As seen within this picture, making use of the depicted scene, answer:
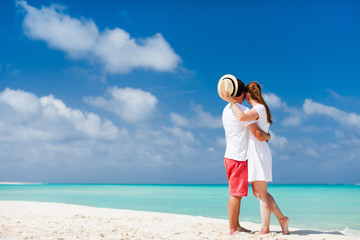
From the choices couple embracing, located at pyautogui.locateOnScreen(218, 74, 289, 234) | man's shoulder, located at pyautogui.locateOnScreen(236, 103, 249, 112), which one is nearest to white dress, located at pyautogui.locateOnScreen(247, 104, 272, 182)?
couple embracing, located at pyautogui.locateOnScreen(218, 74, 289, 234)

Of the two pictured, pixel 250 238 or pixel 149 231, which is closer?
pixel 250 238

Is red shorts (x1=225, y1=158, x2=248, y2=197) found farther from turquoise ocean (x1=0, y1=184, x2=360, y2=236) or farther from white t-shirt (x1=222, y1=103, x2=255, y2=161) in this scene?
turquoise ocean (x1=0, y1=184, x2=360, y2=236)

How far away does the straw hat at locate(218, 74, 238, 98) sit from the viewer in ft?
14.9

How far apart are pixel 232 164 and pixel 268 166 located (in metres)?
0.46

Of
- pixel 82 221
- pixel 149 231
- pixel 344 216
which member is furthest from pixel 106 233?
pixel 344 216

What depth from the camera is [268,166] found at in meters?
4.57

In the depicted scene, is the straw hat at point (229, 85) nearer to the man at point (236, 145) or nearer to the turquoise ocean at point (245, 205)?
the man at point (236, 145)

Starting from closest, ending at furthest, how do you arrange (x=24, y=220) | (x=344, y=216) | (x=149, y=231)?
(x=149, y=231) → (x=24, y=220) → (x=344, y=216)

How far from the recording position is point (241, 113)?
440cm

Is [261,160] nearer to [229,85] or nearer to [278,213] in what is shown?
[278,213]

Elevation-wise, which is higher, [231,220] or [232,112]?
[232,112]

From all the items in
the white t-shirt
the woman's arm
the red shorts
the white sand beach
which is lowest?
the white sand beach

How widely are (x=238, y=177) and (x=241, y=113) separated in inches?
33.6

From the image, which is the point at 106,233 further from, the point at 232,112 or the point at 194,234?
the point at 232,112
